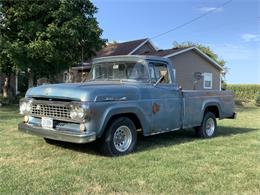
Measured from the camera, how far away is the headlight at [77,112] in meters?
6.28

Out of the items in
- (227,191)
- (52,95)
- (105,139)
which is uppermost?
(52,95)

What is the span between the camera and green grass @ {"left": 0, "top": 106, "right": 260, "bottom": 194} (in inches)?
200

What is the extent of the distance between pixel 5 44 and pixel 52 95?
11367mm

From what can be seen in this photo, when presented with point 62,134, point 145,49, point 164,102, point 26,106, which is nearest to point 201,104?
point 164,102

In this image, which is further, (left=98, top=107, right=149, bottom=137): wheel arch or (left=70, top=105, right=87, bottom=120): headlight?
(left=98, top=107, right=149, bottom=137): wheel arch

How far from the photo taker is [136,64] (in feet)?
26.2

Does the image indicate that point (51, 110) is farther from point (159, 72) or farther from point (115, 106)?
point (159, 72)

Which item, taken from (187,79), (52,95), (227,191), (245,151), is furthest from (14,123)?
(187,79)

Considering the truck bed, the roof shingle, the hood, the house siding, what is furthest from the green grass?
the roof shingle

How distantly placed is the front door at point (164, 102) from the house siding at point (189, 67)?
56.1 feet

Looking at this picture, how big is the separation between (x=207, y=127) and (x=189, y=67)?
701 inches

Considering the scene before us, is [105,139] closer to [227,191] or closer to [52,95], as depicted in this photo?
[52,95]

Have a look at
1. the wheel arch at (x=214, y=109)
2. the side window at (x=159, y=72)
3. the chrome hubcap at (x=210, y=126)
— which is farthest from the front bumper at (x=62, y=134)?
the chrome hubcap at (x=210, y=126)

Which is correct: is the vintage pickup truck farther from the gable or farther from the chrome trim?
the gable
